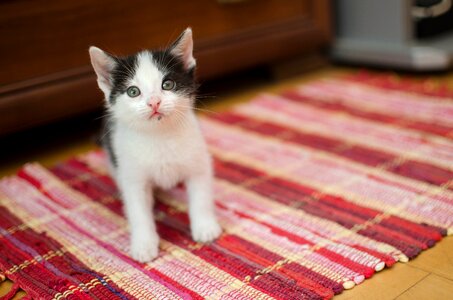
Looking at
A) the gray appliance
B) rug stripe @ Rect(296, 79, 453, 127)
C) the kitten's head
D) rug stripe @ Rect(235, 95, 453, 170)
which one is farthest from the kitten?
the gray appliance

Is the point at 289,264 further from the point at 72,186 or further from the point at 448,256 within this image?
the point at 72,186

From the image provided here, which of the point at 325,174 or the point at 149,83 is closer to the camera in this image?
the point at 149,83

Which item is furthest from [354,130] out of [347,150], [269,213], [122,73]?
[122,73]

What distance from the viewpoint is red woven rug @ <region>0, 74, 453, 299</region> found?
3.55 ft

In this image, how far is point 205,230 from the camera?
1.22 m

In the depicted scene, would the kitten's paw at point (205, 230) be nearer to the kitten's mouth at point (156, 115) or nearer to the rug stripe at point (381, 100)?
the kitten's mouth at point (156, 115)

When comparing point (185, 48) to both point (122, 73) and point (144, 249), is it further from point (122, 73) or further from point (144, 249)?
point (144, 249)

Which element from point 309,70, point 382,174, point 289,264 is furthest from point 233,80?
point 289,264

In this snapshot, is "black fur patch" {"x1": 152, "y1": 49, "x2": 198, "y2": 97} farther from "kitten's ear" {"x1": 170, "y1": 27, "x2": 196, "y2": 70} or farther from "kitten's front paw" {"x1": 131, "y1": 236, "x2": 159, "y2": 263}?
"kitten's front paw" {"x1": 131, "y1": 236, "x2": 159, "y2": 263}

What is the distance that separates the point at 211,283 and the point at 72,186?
668mm

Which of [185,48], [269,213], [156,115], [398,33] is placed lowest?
[269,213]

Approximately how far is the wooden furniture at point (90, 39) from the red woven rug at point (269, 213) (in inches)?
8.3

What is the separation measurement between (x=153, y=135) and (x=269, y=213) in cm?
37

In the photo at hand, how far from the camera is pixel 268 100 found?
216 centimetres
